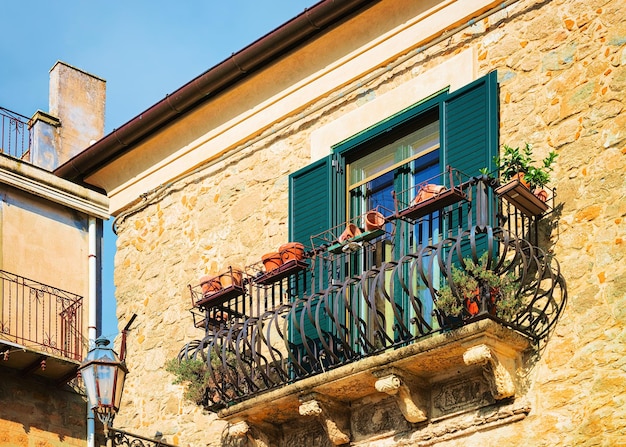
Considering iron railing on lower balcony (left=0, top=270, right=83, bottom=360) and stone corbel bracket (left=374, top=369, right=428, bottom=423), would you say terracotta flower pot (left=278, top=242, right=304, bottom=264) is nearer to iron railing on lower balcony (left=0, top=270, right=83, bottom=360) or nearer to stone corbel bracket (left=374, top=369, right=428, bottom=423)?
stone corbel bracket (left=374, top=369, right=428, bottom=423)

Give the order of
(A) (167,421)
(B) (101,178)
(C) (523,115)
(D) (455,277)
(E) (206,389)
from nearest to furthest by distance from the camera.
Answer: (D) (455,277), (C) (523,115), (E) (206,389), (A) (167,421), (B) (101,178)

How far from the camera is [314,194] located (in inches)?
513

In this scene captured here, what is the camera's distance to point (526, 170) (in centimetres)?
1106

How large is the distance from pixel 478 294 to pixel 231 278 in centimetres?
288

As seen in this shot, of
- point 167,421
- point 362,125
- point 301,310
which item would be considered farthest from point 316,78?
point 167,421

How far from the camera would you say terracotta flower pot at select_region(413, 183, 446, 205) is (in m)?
11.2

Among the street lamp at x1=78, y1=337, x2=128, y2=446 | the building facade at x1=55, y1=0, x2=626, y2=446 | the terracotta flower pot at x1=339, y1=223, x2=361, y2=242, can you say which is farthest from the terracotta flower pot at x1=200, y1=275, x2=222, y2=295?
the street lamp at x1=78, y1=337, x2=128, y2=446

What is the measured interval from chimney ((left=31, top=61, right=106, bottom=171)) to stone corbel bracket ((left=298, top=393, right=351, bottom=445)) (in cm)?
666

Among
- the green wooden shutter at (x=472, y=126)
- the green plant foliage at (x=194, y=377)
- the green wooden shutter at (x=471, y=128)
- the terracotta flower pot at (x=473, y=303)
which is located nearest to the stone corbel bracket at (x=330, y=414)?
the green plant foliage at (x=194, y=377)

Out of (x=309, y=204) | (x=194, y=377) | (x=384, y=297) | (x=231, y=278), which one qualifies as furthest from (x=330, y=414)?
(x=309, y=204)

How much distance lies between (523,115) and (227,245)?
3.50 meters

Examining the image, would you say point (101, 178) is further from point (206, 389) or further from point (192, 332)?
point (206, 389)

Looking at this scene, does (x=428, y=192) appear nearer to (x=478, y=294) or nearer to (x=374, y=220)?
(x=374, y=220)

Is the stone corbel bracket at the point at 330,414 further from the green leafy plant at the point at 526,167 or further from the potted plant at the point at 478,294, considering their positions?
the green leafy plant at the point at 526,167
